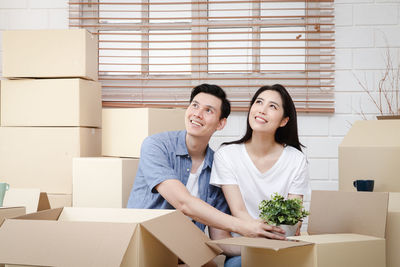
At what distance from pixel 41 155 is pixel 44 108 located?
9.7 inches

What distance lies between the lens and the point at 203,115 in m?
2.00

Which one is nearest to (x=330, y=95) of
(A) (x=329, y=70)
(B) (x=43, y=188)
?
(A) (x=329, y=70)

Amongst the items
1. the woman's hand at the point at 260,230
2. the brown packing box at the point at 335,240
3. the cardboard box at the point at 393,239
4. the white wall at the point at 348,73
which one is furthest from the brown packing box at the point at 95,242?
the white wall at the point at 348,73

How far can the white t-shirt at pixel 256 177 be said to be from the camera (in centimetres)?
193

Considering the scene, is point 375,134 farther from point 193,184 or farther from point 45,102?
point 45,102

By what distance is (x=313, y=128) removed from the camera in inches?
115

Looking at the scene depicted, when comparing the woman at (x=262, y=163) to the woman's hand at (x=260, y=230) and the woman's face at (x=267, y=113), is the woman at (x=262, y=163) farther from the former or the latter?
the woman's hand at (x=260, y=230)

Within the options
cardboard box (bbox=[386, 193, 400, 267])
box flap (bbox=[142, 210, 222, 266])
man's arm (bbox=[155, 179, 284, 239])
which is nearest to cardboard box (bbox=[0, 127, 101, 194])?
man's arm (bbox=[155, 179, 284, 239])

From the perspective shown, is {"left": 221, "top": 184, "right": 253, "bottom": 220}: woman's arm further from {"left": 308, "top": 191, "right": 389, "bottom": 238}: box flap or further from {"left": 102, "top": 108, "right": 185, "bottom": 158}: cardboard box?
{"left": 102, "top": 108, "right": 185, "bottom": 158}: cardboard box

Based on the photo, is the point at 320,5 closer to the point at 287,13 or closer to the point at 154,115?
the point at 287,13

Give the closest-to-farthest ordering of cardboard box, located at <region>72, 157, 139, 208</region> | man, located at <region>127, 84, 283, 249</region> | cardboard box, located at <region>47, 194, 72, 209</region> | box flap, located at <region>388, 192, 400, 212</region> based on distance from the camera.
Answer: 1. box flap, located at <region>388, 192, 400, 212</region>
2. man, located at <region>127, 84, 283, 249</region>
3. cardboard box, located at <region>72, 157, 139, 208</region>
4. cardboard box, located at <region>47, 194, 72, 209</region>

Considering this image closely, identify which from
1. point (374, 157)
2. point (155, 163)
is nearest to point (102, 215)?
point (155, 163)

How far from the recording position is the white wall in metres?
2.90

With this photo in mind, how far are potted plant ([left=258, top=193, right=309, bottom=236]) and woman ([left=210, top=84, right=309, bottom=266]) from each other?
40cm
